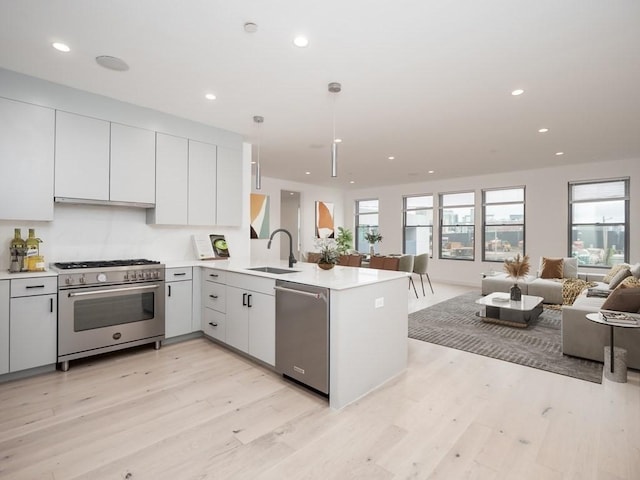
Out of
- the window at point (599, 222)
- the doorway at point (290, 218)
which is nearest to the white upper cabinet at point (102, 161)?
the doorway at point (290, 218)

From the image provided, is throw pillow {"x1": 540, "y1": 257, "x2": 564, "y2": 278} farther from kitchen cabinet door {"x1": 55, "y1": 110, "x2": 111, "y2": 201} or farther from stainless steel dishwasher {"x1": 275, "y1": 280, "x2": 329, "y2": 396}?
kitchen cabinet door {"x1": 55, "y1": 110, "x2": 111, "y2": 201}

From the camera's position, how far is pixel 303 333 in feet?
8.34

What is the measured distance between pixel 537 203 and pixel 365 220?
4.62m

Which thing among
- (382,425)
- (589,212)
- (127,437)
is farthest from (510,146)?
(127,437)

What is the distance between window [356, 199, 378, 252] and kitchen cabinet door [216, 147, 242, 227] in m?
6.06

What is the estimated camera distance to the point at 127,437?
2.01m

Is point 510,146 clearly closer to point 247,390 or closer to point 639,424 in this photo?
point 639,424

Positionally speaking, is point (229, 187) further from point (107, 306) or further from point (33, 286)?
point (33, 286)

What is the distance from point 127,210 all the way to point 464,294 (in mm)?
6204

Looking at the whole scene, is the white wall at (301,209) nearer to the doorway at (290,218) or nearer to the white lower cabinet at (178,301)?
the doorway at (290,218)

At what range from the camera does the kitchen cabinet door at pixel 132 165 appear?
3479 mm

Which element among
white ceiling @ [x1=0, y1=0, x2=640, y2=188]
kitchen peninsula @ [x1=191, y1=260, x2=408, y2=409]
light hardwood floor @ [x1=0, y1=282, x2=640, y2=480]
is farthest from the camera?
kitchen peninsula @ [x1=191, y1=260, x2=408, y2=409]

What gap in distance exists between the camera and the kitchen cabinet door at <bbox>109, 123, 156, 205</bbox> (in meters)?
3.48

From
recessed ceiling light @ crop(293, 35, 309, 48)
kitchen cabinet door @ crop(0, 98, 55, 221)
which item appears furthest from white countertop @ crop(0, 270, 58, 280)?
recessed ceiling light @ crop(293, 35, 309, 48)
